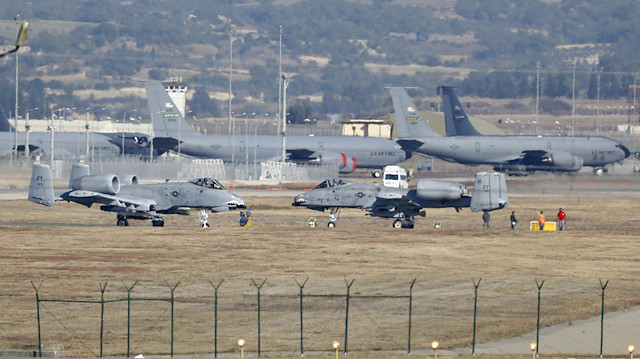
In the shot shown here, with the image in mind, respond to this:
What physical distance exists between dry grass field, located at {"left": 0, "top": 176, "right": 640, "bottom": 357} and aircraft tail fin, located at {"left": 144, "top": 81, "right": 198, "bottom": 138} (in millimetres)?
53842

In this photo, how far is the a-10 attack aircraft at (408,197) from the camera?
68.9 metres

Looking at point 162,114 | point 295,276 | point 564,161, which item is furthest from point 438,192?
point 162,114

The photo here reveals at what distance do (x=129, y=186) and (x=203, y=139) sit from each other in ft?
218

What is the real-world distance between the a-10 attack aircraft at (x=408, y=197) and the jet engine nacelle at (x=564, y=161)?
61819 mm

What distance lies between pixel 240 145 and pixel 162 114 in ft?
33.6

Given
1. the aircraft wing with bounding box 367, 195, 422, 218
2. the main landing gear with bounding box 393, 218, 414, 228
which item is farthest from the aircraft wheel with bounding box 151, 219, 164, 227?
the main landing gear with bounding box 393, 218, 414, 228

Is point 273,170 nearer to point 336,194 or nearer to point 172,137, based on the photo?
point 172,137

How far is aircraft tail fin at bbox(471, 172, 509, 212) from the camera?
68625mm

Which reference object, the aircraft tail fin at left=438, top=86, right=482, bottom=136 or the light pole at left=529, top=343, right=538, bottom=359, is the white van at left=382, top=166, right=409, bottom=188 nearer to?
the aircraft tail fin at left=438, top=86, right=482, bottom=136

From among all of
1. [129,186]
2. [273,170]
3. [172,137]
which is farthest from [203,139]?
[129,186]

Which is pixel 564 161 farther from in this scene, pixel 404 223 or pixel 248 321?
pixel 248 321

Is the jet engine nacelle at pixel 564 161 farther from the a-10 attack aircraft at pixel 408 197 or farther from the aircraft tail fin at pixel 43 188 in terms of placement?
the aircraft tail fin at pixel 43 188

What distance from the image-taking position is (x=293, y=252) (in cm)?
5844

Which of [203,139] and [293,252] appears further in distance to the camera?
[203,139]
